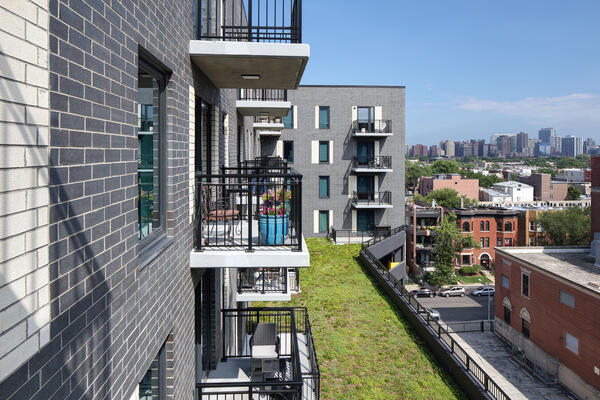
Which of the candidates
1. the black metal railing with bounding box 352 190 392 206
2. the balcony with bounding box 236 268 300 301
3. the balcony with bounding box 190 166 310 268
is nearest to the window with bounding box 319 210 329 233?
the black metal railing with bounding box 352 190 392 206

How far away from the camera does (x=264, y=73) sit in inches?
256

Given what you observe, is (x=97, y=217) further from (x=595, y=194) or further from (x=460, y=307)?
(x=460, y=307)

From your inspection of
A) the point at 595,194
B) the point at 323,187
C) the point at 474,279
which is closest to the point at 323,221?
the point at 323,187

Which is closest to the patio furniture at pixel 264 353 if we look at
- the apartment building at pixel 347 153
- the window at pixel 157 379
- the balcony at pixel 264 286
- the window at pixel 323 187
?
the balcony at pixel 264 286

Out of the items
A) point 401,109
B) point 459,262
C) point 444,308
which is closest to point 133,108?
point 401,109

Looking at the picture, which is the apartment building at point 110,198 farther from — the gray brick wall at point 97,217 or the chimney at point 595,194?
the chimney at point 595,194

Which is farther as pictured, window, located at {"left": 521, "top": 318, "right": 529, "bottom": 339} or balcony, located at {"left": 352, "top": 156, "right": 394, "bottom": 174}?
balcony, located at {"left": 352, "top": 156, "right": 394, "bottom": 174}

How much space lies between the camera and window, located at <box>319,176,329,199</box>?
1300 inches

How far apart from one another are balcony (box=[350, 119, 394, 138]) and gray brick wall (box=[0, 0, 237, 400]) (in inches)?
1131

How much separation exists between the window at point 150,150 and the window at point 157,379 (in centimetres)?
141

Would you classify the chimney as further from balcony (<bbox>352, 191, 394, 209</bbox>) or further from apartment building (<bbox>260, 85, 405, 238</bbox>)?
balcony (<bbox>352, 191, 394, 209</bbox>)

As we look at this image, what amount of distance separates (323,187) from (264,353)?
83.6 ft

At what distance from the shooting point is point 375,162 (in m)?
32.9

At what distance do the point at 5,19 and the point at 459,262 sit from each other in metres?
66.5
